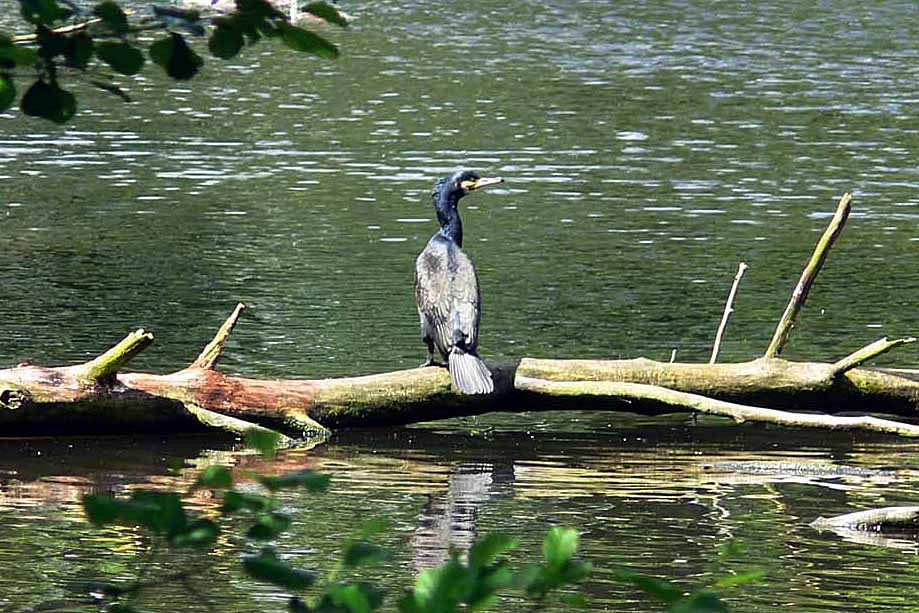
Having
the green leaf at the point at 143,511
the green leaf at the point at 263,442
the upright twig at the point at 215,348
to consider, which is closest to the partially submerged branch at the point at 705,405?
the upright twig at the point at 215,348

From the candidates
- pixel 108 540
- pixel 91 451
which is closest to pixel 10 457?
pixel 91 451

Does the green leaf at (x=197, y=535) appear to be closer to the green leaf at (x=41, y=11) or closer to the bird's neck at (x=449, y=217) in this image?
the green leaf at (x=41, y=11)

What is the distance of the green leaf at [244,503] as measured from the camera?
282 cm

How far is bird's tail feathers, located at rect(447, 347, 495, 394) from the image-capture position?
34.8 feet

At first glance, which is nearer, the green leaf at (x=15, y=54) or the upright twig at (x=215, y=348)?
the green leaf at (x=15, y=54)

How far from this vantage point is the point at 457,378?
35.1 ft

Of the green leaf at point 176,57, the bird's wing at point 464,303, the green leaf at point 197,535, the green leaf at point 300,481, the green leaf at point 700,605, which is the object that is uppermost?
the green leaf at point 176,57

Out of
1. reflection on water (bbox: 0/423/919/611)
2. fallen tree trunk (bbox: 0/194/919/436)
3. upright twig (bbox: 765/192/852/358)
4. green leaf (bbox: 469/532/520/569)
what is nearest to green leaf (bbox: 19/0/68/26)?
green leaf (bbox: 469/532/520/569)

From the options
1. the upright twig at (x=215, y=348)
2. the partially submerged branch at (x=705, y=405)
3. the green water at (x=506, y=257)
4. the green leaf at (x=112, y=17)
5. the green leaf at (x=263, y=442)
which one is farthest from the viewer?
the upright twig at (x=215, y=348)

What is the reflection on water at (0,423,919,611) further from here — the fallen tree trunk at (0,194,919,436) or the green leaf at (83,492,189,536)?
the green leaf at (83,492,189,536)

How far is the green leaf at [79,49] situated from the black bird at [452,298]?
758 centimetres

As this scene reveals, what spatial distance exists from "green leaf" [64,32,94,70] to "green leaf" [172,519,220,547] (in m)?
0.80

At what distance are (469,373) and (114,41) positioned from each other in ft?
25.1

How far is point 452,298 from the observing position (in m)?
11.2
